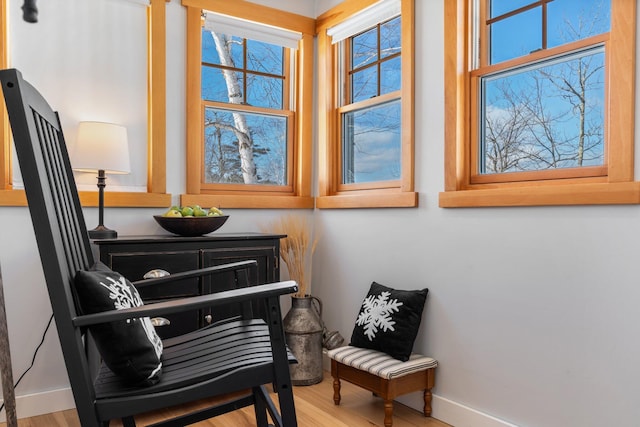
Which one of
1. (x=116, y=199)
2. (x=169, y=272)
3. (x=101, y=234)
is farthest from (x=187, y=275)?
(x=116, y=199)

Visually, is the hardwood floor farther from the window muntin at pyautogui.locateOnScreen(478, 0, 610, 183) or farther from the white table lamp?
the window muntin at pyautogui.locateOnScreen(478, 0, 610, 183)

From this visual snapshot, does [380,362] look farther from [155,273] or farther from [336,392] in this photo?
[155,273]

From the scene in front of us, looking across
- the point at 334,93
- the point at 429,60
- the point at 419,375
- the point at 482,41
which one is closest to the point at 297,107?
the point at 334,93

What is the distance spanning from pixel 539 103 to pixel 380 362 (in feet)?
4.58

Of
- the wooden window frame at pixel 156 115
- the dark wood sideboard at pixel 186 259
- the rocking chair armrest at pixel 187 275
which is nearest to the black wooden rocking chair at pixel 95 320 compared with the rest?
the rocking chair armrest at pixel 187 275

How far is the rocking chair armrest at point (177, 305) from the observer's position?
1212 millimetres

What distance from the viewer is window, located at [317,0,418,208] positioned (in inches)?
107

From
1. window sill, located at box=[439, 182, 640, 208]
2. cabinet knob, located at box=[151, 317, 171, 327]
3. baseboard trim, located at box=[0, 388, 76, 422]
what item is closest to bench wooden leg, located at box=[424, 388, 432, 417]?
window sill, located at box=[439, 182, 640, 208]

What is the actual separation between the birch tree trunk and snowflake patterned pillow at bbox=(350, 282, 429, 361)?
1280 mm

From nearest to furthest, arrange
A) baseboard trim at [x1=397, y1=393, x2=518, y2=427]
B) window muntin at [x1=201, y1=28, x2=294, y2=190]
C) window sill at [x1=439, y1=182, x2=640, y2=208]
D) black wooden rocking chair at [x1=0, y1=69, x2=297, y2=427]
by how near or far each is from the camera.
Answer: black wooden rocking chair at [x1=0, y1=69, x2=297, y2=427], window sill at [x1=439, y1=182, x2=640, y2=208], baseboard trim at [x1=397, y1=393, x2=518, y2=427], window muntin at [x1=201, y1=28, x2=294, y2=190]

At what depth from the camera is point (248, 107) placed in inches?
130

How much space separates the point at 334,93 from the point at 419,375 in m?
1.92

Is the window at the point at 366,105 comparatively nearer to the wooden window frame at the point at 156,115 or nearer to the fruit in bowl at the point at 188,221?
the fruit in bowl at the point at 188,221

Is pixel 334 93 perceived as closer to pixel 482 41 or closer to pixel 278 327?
pixel 482 41
